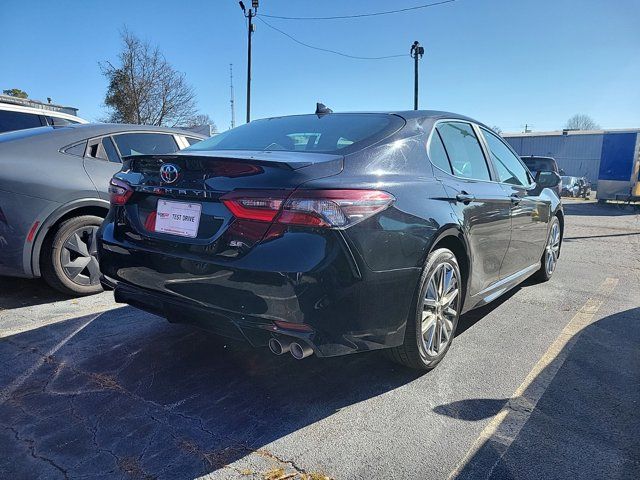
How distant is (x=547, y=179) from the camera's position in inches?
191

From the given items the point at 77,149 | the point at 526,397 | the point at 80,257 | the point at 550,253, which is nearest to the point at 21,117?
the point at 77,149

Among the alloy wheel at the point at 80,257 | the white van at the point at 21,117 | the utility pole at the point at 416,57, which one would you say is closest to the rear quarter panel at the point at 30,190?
the alloy wheel at the point at 80,257

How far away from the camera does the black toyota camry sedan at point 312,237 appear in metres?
2.21

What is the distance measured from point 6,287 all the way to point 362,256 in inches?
159

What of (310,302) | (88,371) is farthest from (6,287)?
(310,302)

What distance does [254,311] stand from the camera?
2.26m

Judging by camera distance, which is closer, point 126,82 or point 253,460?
point 253,460

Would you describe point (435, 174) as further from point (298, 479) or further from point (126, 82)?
point (126, 82)

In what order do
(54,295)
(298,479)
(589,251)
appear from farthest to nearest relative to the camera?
1. (589,251)
2. (54,295)
3. (298,479)

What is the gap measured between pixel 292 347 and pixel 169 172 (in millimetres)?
1126

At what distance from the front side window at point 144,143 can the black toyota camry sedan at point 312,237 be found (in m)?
1.86

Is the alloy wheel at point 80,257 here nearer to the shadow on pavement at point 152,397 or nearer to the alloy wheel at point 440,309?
the shadow on pavement at point 152,397

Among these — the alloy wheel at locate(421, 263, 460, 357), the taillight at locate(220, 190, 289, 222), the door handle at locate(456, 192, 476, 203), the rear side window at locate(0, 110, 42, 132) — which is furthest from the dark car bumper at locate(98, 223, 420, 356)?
the rear side window at locate(0, 110, 42, 132)

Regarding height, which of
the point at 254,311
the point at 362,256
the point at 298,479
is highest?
the point at 362,256
